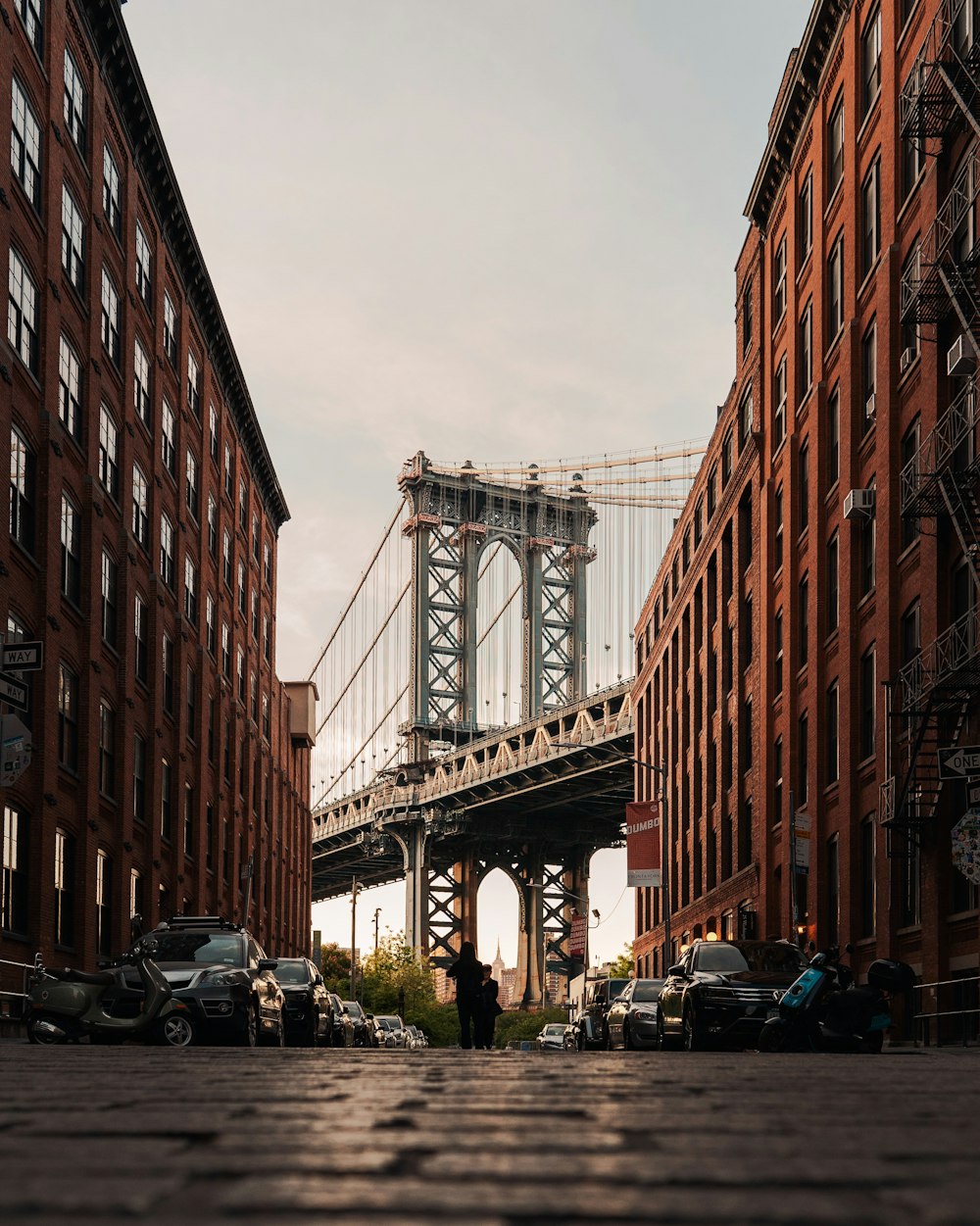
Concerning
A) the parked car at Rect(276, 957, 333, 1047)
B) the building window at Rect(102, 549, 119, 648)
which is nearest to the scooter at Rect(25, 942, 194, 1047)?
the parked car at Rect(276, 957, 333, 1047)

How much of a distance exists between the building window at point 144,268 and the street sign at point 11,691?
28.0 metres

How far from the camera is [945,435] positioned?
32.0 m

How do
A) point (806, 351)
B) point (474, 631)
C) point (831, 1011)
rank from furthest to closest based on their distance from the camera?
1. point (474, 631)
2. point (806, 351)
3. point (831, 1011)

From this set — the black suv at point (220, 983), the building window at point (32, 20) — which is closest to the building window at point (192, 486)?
the building window at point (32, 20)

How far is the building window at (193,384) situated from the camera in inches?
2222

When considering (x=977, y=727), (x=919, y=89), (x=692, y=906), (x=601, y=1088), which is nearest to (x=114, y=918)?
(x=977, y=727)

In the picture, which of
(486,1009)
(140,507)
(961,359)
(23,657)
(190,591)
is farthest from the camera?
(190,591)

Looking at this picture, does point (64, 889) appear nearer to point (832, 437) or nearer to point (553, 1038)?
point (832, 437)

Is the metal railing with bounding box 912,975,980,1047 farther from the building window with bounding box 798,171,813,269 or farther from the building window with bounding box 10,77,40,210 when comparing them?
the building window with bounding box 798,171,813,269

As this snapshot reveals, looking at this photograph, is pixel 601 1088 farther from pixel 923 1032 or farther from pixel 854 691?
pixel 854 691

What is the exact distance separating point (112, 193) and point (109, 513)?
330 inches

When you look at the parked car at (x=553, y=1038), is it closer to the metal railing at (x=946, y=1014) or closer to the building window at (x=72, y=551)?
the building window at (x=72, y=551)

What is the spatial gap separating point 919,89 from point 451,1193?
3100cm

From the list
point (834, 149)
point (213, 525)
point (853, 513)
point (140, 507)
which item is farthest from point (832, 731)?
point (213, 525)
